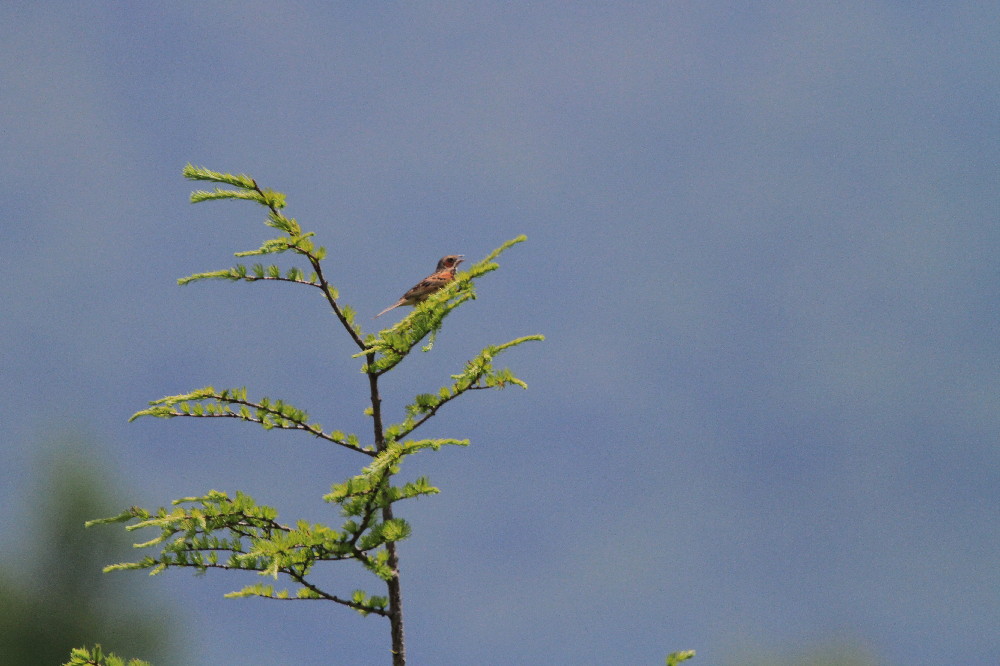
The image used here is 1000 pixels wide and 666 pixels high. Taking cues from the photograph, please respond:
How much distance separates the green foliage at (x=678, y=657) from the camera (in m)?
7.53

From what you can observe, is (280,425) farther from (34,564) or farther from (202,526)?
(34,564)

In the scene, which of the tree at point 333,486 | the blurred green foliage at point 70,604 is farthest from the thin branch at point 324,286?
the blurred green foliage at point 70,604

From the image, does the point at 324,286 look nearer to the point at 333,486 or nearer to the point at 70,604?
the point at 333,486

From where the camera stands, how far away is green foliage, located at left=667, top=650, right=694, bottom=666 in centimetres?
753

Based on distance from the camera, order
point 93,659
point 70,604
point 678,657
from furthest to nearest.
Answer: point 70,604 → point 93,659 → point 678,657

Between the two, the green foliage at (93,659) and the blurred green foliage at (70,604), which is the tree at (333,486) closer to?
the green foliage at (93,659)

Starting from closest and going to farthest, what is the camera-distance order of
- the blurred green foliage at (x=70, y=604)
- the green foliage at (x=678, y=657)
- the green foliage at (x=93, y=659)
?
1. the green foliage at (x=678, y=657)
2. the green foliage at (x=93, y=659)
3. the blurred green foliage at (x=70, y=604)

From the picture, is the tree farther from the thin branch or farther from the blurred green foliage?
the blurred green foliage

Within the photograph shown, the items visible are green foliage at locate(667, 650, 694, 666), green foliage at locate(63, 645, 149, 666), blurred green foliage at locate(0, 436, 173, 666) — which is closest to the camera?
green foliage at locate(667, 650, 694, 666)

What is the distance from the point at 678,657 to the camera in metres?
7.54

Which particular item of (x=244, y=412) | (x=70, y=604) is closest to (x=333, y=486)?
(x=244, y=412)

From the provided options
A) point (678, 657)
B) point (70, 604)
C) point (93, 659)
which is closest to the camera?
point (678, 657)

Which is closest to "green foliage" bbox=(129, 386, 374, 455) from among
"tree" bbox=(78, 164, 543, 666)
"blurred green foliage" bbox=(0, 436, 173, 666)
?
"tree" bbox=(78, 164, 543, 666)

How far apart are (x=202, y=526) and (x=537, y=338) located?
3421mm
